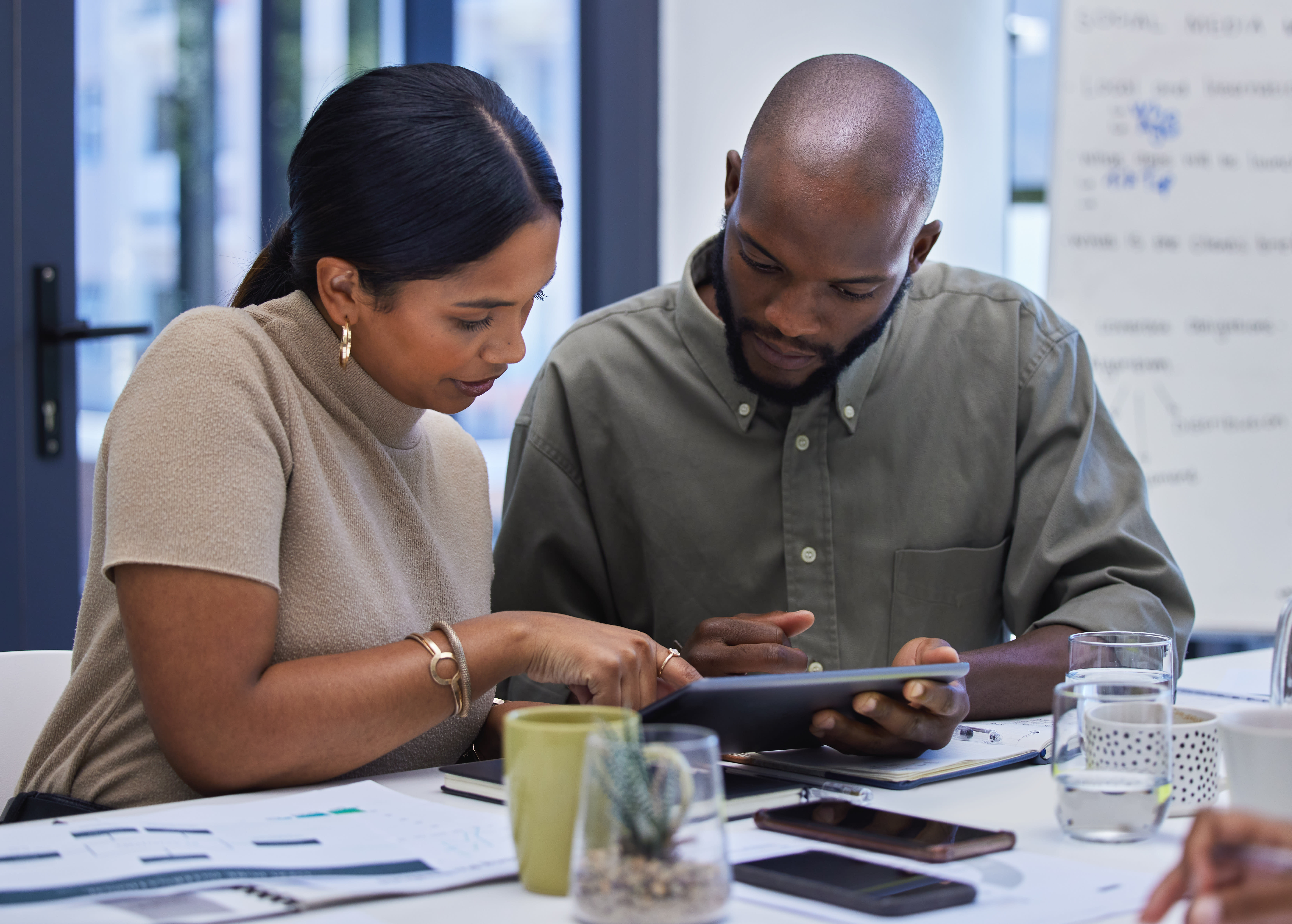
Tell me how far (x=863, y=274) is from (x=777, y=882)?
0.95 m

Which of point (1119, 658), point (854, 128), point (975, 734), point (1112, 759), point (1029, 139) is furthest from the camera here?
point (1029, 139)

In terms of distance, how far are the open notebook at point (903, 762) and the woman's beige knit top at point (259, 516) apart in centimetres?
30

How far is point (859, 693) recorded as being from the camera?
1.14 metres

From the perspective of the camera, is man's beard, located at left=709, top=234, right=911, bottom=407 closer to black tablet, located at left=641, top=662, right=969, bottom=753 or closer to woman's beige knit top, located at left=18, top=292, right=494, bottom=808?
woman's beige knit top, located at left=18, top=292, right=494, bottom=808

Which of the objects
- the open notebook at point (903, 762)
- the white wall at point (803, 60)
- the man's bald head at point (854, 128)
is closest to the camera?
the open notebook at point (903, 762)

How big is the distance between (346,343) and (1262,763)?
3.09ft

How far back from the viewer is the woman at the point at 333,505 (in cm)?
108

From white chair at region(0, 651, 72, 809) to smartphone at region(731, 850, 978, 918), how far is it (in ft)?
2.85

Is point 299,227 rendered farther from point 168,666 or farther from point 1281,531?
point 1281,531

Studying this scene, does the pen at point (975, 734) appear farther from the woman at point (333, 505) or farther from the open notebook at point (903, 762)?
the woman at point (333, 505)

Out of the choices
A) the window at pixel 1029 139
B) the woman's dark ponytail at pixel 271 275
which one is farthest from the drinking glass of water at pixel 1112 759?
the window at pixel 1029 139

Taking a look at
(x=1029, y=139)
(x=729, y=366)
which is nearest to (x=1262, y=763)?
(x=729, y=366)

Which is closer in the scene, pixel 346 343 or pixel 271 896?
pixel 271 896

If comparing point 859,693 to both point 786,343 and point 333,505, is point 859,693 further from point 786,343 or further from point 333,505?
point 786,343
